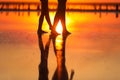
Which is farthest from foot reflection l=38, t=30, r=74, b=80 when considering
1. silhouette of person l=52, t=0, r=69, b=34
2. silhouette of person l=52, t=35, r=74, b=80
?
silhouette of person l=52, t=0, r=69, b=34

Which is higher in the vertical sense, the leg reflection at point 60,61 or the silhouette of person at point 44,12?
the silhouette of person at point 44,12

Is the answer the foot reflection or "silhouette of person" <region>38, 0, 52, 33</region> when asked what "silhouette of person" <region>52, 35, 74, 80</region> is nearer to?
the foot reflection

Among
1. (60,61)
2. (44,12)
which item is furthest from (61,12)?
(60,61)

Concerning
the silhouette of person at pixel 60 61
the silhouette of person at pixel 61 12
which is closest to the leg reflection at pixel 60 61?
the silhouette of person at pixel 60 61

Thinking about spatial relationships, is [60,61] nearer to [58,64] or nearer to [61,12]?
[58,64]

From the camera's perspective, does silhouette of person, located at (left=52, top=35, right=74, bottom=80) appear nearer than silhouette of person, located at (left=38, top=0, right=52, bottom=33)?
No

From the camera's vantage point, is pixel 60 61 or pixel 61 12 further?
pixel 60 61

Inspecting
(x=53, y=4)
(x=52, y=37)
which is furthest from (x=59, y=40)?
(x=53, y=4)

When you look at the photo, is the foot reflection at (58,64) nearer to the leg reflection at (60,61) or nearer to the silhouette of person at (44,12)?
the leg reflection at (60,61)

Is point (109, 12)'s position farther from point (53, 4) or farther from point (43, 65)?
point (43, 65)

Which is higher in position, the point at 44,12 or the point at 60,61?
the point at 44,12

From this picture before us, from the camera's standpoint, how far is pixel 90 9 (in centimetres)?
4169

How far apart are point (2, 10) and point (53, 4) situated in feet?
10.3

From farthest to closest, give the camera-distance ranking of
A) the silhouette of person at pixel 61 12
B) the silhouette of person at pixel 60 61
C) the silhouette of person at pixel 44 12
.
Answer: the silhouette of person at pixel 60 61 → the silhouette of person at pixel 44 12 → the silhouette of person at pixel 61 12
